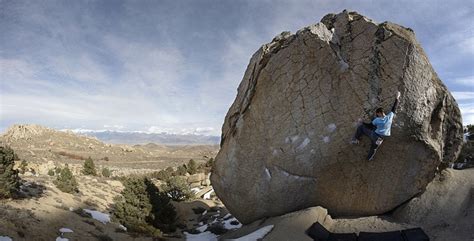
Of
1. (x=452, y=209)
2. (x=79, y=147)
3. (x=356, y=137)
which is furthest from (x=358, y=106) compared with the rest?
(x=79, y=147)

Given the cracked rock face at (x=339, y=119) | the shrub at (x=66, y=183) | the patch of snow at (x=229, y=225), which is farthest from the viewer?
the shrub at (x=66, y=183)

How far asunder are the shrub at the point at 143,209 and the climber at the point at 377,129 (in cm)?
1125

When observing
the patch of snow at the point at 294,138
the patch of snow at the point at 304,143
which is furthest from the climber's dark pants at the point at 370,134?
the patch of snow at the point at 294,138

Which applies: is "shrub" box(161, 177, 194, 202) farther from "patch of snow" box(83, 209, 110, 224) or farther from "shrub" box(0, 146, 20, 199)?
"shrub" box(0, 146, 20, 199)

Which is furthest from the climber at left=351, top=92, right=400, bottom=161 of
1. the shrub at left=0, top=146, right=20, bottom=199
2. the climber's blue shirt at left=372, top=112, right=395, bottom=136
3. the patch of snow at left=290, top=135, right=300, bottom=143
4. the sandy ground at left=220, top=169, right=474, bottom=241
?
the shrub at left=0, top=146, right=20, bottom=199

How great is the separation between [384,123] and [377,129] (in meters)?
0.30

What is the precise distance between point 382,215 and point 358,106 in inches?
176

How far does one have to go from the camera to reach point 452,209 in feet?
37.1

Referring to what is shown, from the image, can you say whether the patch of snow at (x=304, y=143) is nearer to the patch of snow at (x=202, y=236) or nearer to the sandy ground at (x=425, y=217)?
the sandy ground at (x=425, y=217)

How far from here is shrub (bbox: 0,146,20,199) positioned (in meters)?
→ 15.9

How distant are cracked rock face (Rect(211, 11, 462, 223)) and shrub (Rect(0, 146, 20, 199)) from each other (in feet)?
39.0

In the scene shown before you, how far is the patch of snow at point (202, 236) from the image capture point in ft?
55.9

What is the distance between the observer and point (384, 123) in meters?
10.3

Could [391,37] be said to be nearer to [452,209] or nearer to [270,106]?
[270,106]
